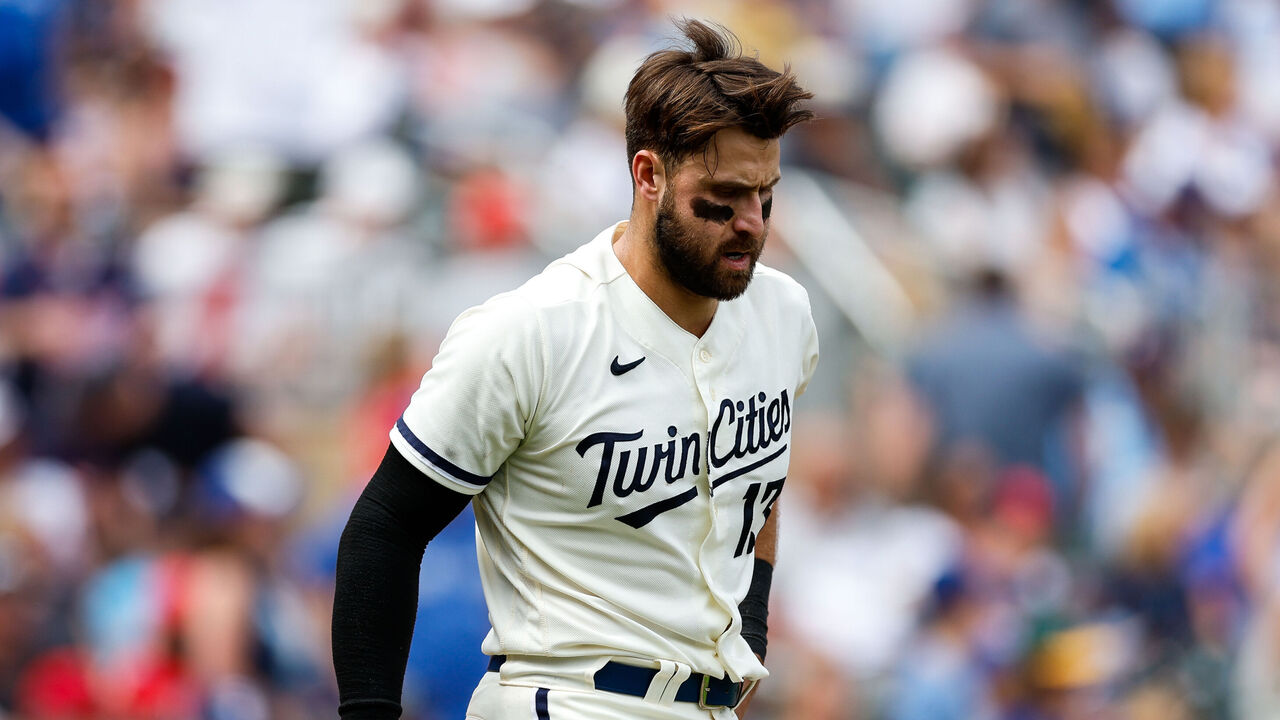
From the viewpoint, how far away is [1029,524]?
7.02 metres

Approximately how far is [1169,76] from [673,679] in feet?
27.9

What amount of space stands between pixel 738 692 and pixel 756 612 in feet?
0.61

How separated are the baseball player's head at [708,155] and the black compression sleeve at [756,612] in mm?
662

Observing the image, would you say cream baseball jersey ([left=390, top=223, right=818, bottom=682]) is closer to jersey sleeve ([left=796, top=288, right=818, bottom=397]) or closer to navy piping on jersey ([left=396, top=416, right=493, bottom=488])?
navy piping on jersey ([left=396, top=416, right=493, bottom=488])

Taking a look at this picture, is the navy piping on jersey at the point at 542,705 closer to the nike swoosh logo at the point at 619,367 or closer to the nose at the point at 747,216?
the nike swoosh logo at the point at 619,367

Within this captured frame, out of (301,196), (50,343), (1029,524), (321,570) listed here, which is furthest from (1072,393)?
(50,343)

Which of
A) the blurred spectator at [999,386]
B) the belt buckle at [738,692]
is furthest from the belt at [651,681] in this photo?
the blurred spectator at [999,386]

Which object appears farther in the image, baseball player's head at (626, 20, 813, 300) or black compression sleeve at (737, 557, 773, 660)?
black compression sleeve at (737, 557, 773, 660)

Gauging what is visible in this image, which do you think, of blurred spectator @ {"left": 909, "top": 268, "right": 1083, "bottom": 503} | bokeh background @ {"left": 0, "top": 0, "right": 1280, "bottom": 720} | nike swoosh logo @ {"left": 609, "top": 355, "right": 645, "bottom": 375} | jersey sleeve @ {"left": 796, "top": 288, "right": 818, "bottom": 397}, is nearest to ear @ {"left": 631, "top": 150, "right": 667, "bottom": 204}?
nike swoosh logo @ {"left": 609, "top": 355, "right": 645, "bottom": 375}

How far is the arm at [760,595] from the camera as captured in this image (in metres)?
3.10

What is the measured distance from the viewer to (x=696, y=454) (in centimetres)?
283

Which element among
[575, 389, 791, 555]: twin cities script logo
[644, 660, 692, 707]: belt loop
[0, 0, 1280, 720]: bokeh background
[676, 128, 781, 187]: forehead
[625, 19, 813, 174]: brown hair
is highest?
[625, 19, 813, 174]: brown hair

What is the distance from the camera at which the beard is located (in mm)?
2766

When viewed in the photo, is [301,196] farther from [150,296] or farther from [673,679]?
[673,679]
